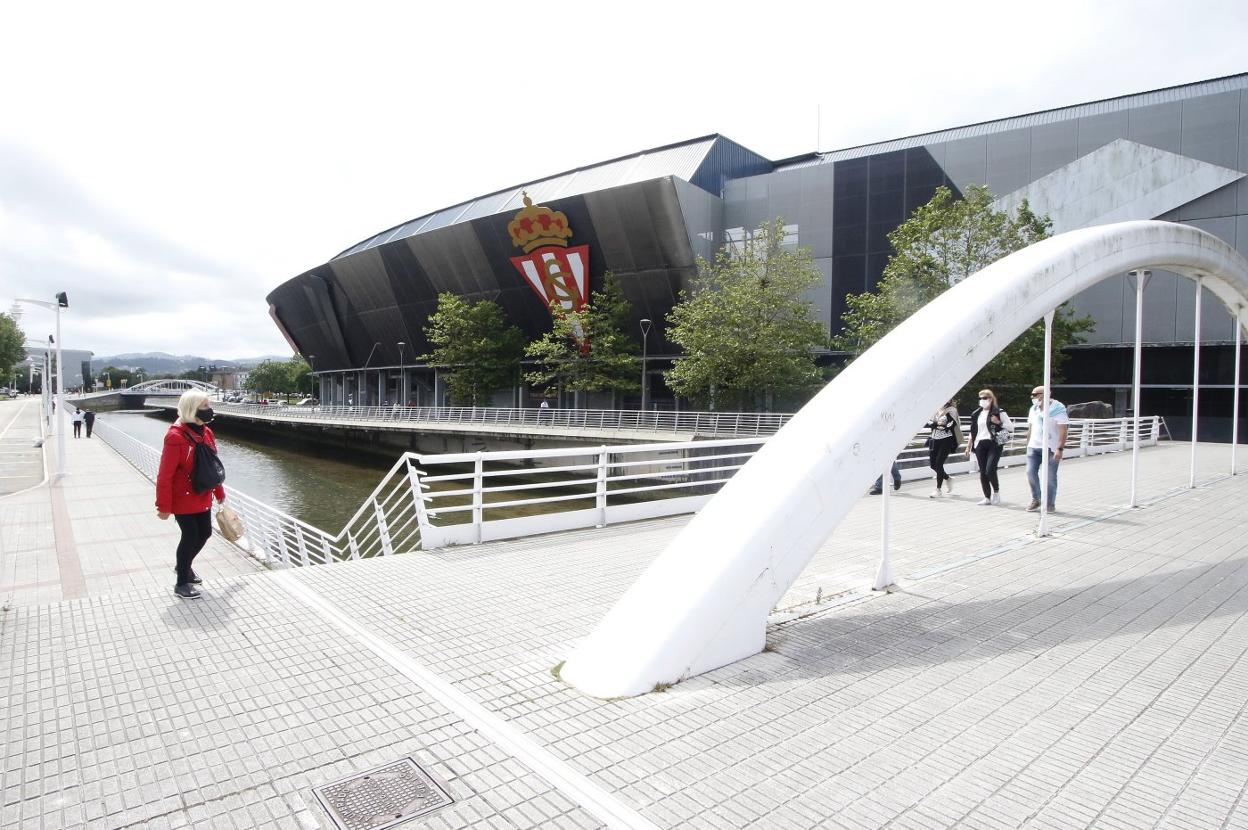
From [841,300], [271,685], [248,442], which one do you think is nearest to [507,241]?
[841,300]

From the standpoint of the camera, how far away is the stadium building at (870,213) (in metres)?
28.6

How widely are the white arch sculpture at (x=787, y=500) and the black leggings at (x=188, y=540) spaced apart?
3.48 meters

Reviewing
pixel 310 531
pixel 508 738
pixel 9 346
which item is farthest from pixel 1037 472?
pixel 9 346

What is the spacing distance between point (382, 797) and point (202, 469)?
12.4ft

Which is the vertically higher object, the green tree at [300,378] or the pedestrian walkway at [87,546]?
the green tree at [300,378]

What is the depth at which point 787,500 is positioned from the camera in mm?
4520

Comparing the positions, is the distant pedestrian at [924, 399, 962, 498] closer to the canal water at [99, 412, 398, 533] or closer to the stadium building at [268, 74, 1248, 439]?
the canal water at [99, 412, 398, 533]

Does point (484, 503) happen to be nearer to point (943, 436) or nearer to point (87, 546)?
point (87, 546)

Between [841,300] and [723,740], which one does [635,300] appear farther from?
[723,740]

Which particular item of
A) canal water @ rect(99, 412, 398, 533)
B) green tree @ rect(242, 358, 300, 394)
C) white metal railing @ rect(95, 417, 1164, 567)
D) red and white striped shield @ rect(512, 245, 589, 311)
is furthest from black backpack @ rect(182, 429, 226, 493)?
green tree @ rect(242, 358, 300, 394)

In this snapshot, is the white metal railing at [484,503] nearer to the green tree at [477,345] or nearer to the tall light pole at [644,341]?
the tall light pole at [644,341]

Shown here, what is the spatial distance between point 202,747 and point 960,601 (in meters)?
5.40

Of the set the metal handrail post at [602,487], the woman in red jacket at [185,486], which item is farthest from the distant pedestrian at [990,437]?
the woman in red jacket at [185,486]

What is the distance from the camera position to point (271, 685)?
13.3ft
